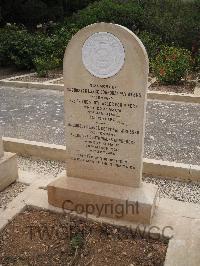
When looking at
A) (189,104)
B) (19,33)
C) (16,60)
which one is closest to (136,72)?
(189,104)

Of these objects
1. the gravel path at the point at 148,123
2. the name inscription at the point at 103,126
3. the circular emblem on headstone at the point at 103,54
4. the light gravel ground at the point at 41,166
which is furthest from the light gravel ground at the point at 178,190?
the circular emblem on headstone at the point at 103,54

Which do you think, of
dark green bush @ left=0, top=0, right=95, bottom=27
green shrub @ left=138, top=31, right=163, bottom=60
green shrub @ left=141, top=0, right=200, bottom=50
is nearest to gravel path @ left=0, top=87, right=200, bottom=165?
green shrub @ left=138, top=31, right=163, bottom=60

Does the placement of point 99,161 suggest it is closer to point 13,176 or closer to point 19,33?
point 13,176

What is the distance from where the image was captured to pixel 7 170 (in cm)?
455

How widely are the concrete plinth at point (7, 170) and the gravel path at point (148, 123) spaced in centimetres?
145

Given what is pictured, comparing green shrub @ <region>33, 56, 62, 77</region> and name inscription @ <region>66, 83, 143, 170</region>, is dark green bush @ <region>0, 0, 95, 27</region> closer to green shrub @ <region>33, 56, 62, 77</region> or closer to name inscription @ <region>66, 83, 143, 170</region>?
green shrub @ <region>33, 56, 62, 77</region>

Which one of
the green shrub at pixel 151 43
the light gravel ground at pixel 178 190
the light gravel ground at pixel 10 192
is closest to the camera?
the light gravel ground at pixel 10 192

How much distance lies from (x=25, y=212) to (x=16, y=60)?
785 centimetres

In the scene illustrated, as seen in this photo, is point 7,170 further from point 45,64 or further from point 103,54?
point 45,64

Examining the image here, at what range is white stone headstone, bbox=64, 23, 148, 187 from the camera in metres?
3.47

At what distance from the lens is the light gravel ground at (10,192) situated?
4.30 meters

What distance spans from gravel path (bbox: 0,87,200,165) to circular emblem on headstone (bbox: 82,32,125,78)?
88.3 inches

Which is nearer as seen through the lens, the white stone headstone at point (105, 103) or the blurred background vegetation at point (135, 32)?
the white stone headstone at point (105, 103)

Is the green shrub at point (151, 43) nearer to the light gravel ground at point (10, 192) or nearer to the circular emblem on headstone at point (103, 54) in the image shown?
the light gravel ground at point (10, 192)
